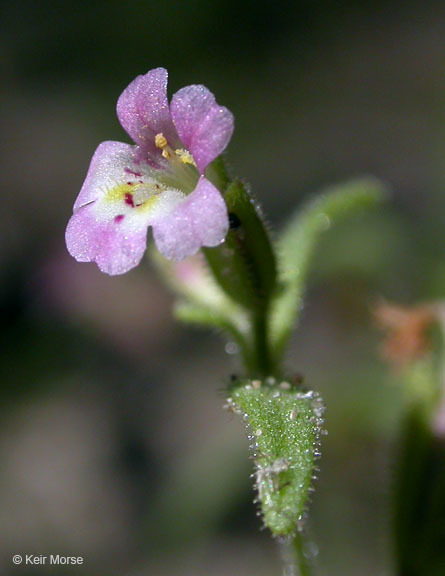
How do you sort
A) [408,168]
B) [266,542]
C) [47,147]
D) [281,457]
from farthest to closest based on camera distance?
[47,147] < [408,168] < [266,542] < [281,457]

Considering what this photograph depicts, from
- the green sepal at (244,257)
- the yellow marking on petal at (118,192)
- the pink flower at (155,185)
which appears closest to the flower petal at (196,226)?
the pink flower at (155,185)

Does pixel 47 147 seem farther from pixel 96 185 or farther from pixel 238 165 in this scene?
pixel 96 185

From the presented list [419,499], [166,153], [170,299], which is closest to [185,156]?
[166,153]

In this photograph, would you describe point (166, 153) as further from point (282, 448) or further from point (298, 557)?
point (298, 557)

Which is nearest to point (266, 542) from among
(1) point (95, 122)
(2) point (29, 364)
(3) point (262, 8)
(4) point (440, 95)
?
(2) point (29, 364)

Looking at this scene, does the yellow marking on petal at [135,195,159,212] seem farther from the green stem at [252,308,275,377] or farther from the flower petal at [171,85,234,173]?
the green stem at [252,308,275,377]

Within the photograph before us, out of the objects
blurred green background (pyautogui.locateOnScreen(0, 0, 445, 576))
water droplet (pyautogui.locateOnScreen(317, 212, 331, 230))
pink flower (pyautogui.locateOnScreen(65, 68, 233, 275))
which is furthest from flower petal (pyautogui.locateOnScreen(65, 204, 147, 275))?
blurred green background (pyautogui.locateOnScreen(0, 0, 445, 576))
